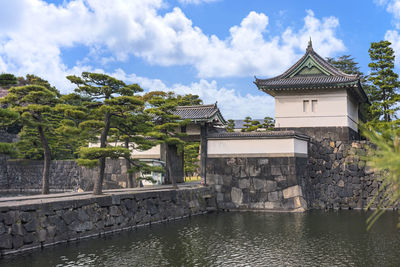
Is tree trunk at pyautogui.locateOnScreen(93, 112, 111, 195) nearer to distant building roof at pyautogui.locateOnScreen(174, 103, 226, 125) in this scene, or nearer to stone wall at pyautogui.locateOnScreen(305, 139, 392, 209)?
distant building roof at pyautogui.locateOnScreen(174, 103, 226, 125)

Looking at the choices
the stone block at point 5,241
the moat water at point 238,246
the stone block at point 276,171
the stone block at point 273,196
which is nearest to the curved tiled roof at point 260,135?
the stone block at point 276,171

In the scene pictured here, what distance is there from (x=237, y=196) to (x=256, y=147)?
258 centimetres

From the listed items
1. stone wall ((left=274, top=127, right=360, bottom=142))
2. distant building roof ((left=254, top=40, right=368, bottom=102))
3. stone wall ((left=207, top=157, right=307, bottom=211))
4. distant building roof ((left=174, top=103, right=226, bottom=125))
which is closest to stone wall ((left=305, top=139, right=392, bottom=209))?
stone wall ((left=274, top=127, right=360, bottom=142))

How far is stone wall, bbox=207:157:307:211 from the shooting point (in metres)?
18.2

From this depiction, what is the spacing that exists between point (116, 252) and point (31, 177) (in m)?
27.1

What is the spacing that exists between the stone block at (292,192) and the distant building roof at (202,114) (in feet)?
15.8

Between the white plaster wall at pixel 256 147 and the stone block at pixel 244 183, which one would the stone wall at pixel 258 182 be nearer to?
the stone block at pixel 244 183

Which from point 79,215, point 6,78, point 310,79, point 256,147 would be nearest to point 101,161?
point 79,215

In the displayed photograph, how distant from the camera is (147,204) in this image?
1472 centimetres

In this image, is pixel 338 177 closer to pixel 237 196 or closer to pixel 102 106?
pixel 237 196

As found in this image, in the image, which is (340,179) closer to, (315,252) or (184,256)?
(315,252)

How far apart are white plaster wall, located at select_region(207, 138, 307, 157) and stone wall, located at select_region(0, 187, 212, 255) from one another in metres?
3.32

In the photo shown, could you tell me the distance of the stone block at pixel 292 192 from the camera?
18.1 metres

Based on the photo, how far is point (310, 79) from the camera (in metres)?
21.1
